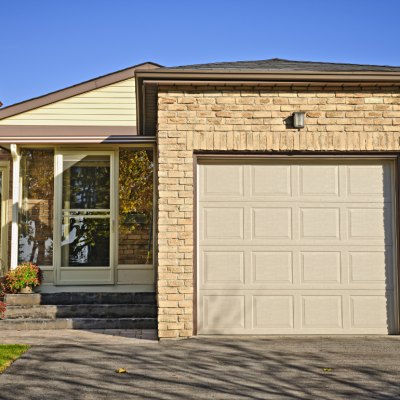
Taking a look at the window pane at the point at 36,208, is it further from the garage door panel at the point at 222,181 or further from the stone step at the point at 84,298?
the garage door panel at the point at 222,181

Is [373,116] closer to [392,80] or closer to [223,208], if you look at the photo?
[392,80]

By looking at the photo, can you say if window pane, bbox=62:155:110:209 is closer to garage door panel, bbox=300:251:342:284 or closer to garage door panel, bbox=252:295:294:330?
garage door panel, bbox=252:295:294:330

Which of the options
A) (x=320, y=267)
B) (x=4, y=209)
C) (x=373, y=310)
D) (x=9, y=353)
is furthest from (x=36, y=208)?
(x=373, y=310)

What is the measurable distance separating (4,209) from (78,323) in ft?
12.0

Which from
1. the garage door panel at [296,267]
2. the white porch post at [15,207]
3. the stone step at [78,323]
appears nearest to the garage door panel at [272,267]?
the garage door panel at [296,267]

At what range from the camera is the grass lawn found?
5051mm

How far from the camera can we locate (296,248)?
21.8 ft

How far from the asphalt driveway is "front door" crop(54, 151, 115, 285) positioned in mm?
2778

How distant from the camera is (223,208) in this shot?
6.67 meters

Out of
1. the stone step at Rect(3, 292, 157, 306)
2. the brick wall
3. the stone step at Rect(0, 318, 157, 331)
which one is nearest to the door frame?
the stone step at Rect(3, 292, 157, 306)

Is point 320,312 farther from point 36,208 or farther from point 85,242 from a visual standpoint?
point 36,208

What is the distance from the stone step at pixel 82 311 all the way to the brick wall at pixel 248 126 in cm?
181

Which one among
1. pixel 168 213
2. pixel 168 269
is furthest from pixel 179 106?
pixel 168 269

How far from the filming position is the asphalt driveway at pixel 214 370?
419cm
